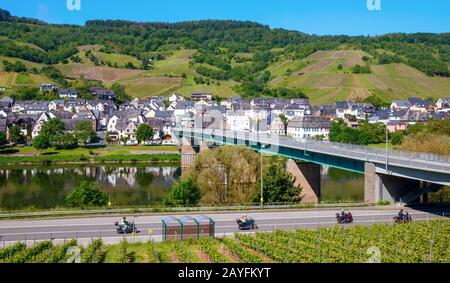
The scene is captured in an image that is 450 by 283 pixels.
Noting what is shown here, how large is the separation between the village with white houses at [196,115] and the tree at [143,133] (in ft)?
6.46

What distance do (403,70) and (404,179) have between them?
83.1 meters

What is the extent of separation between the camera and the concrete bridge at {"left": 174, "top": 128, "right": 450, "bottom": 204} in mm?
18750

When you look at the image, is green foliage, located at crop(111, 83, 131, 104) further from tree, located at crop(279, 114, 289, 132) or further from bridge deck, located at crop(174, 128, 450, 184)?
bridge deck, located at crop(174, 128, 450, 184)

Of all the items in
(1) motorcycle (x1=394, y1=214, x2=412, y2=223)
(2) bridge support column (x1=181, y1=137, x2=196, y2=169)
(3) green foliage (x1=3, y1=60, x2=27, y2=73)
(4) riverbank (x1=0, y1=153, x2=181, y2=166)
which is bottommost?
(4) riverbank (x1=0, y1=153, x2=181, y2=166)

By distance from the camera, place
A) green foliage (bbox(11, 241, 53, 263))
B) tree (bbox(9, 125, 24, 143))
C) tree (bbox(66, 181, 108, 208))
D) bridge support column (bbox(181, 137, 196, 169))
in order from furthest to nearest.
Result: 1. tree (bbox(9, 125, 24, 143))
2. bridge support column (bbox(181, 137, 196, 169))
3. tree (bbox(66, 181, 108, 208))
4. green foliage (bbox(11, 241, 53, 263))

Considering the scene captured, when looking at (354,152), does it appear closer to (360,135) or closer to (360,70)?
(360,135)

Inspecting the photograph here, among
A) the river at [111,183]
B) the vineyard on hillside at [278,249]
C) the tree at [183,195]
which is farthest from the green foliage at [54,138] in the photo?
the vineyard on hillside at [278,249]

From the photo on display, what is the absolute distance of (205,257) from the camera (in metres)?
12.1

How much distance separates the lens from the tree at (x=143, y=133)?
54.8 meters

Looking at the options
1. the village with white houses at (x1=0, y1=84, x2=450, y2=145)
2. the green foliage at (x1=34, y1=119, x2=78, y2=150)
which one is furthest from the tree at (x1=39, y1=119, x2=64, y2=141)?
the village with white houses at (x1=0, y1=84, x2=450, y2=145)

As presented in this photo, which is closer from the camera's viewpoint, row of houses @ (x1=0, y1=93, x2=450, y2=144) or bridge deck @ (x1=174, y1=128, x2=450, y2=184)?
bridge deck @ (x1=174, y1=128, x2=450, y2=184)

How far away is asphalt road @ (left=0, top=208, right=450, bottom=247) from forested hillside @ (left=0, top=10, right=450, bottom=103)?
6505cm
